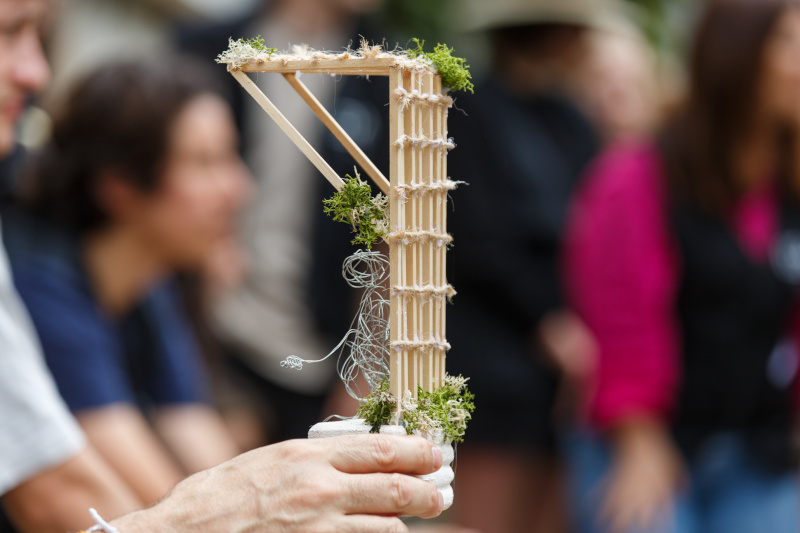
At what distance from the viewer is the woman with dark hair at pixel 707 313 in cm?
310

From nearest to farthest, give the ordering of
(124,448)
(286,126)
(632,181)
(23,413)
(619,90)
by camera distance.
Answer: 1. (286,126)
2. (23,413)
3. (124,448)
4. (632,181)
5. (619,90)

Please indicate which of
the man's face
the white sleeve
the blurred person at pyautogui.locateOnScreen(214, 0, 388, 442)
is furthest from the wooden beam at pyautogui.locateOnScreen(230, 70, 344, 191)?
the blurred person at pyautogui.locateOnScreen(214, 0, 388, 442)

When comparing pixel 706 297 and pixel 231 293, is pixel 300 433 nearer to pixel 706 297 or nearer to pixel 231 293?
pixel 231 293

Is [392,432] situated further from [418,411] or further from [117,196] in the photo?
[117,196]

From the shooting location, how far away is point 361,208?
1537mm

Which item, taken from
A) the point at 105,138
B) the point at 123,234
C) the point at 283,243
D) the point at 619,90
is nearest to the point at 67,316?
the point at 123,234

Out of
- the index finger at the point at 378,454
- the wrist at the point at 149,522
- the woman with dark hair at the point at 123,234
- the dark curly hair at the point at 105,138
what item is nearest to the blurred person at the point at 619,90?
the woman with dark hair at the point at 123,234

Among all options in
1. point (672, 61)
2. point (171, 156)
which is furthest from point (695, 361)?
point (672, 61)

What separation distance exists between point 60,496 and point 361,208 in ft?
3.91

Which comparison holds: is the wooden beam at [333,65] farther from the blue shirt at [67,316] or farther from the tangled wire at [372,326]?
the blue shirt at [67,316]

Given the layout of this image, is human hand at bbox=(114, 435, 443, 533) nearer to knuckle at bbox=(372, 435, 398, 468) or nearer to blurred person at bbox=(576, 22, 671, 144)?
knuckle at bbox=(372, 435, 398, 468)

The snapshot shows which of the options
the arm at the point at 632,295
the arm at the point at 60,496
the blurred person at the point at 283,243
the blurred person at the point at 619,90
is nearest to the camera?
the arm at the point at 60,496

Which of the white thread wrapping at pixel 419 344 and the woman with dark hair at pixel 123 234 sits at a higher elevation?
the woman with dark hair at pixel 123 234

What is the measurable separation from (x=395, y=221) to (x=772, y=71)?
2.11 m
